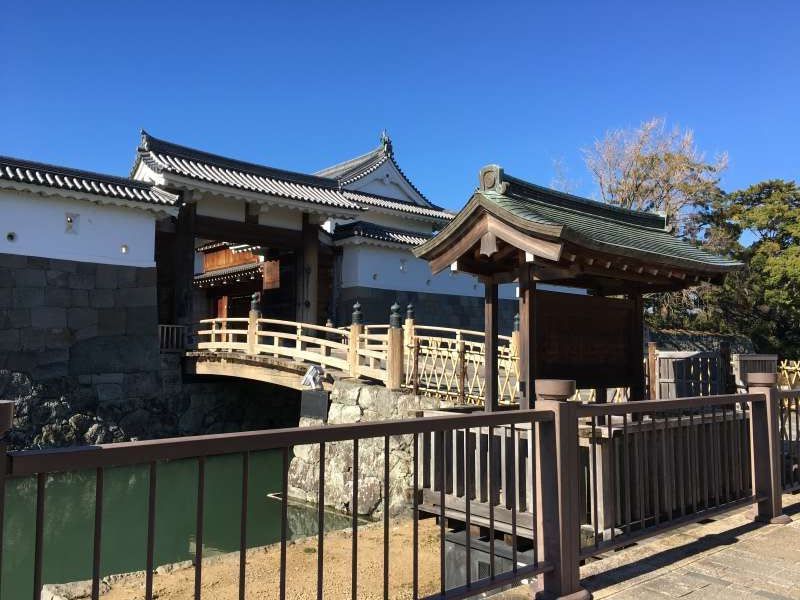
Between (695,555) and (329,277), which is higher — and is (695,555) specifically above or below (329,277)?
below

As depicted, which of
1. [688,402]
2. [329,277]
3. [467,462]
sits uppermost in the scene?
[329,277]

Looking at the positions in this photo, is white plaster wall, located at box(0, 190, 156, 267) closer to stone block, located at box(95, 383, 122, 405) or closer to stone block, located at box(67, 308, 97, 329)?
stone block, located at box(67, 308, 97, 329)

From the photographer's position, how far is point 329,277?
19.3 meters

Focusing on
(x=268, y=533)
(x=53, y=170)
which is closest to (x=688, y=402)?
(x=268, y=533)

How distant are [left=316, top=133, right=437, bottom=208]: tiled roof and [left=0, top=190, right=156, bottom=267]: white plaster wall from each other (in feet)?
30.7

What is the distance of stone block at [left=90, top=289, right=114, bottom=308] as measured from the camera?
46.4ft

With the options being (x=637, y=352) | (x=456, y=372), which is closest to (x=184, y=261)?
(x=456, y=372)

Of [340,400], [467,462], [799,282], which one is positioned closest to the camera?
[467,462]

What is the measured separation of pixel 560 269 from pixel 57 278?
12.3 meters

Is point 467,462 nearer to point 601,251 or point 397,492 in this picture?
point 601,251

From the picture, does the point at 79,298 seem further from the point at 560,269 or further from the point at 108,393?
the point at 560,269

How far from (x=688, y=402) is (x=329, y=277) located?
51.7 ft

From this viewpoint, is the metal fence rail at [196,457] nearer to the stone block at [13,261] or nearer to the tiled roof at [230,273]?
the stone block at [13,261]

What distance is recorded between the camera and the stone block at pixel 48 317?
43.7 feet
